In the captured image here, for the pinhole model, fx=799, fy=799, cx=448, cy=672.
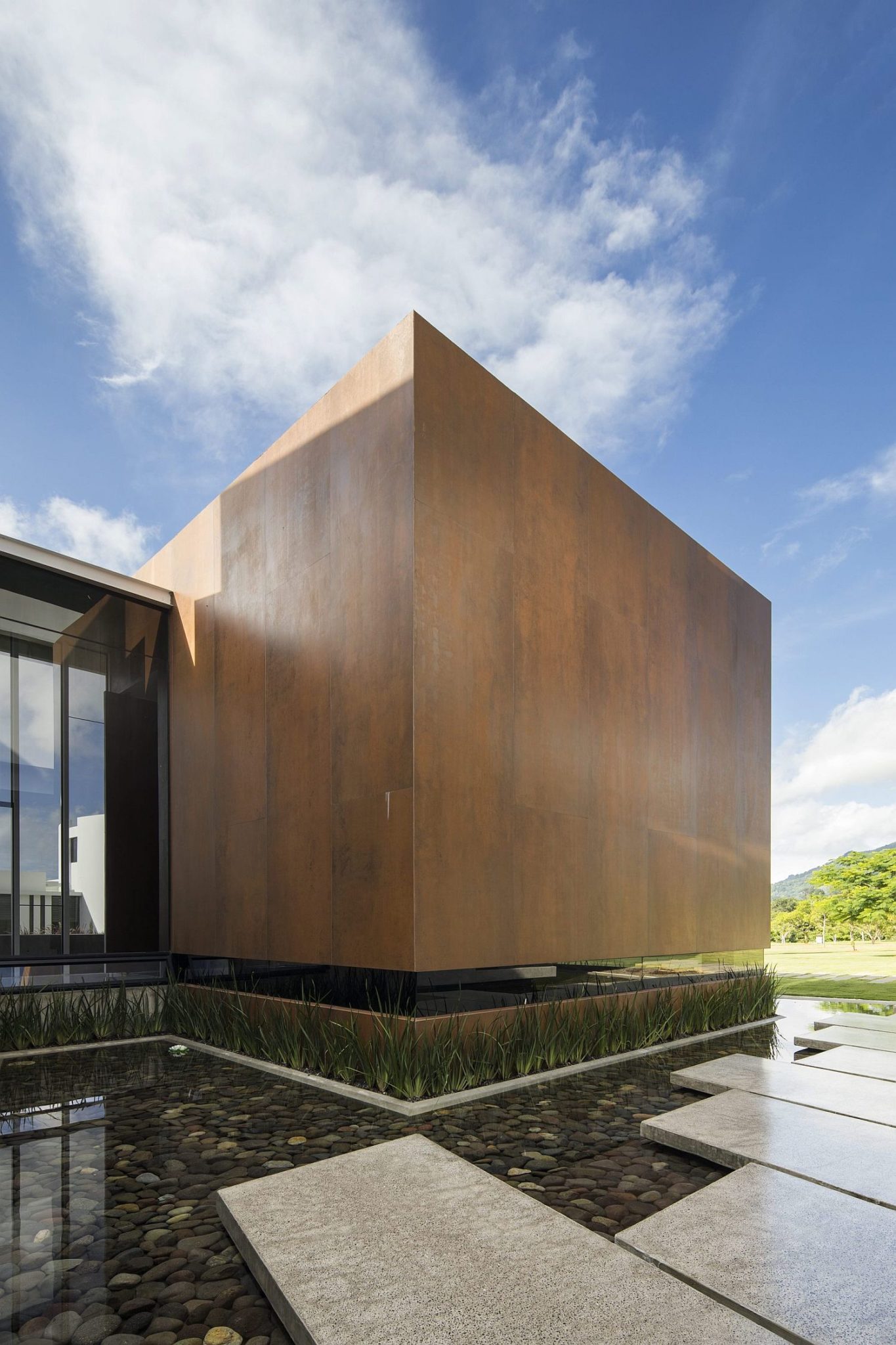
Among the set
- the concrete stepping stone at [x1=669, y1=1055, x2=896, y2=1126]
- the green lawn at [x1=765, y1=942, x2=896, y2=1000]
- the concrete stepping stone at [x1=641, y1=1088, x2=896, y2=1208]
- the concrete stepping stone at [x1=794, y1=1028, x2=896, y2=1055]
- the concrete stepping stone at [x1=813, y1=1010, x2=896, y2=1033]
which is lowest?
the green lawn at [x1=765, y1=942, x2=896, y2=1000]

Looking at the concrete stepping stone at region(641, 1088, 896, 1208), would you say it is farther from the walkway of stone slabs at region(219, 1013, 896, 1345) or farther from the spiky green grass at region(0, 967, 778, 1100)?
the spiky green grass at region(0, 967, 778, 1100)

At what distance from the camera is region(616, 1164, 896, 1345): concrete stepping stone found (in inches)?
73.9

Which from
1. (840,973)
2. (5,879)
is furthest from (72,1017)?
(840,973)

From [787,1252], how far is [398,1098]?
91.9 inches

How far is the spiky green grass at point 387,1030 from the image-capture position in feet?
14.3

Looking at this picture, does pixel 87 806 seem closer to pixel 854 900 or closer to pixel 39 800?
pixel 39 800

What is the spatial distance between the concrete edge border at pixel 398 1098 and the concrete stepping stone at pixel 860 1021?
2.64ft

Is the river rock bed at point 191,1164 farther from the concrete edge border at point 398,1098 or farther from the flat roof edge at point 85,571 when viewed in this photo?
the flat roof edge at point 85,571

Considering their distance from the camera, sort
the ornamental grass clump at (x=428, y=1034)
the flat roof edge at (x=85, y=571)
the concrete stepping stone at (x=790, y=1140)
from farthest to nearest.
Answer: the flat roof edge at (x=85, y=571)
the ornamental grass clump at (x=428, y=1034)
the concrete stepping stone at (x=790, y=1140)

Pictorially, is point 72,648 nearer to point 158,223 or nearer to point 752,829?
point 158,223

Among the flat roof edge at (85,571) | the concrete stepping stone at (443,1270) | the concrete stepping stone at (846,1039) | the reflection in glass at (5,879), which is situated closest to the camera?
the concrete stepping stone at (443,1270)

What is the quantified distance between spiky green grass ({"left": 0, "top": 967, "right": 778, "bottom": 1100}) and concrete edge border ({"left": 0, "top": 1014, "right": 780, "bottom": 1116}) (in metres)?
0.06

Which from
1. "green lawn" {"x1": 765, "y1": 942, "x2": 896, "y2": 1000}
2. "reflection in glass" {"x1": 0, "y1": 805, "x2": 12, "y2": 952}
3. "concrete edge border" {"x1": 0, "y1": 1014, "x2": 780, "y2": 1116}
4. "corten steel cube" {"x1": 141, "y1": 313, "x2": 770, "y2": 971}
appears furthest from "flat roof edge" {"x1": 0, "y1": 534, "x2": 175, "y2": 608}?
"green lawn" {"x1": 765, "y1": 942, "x2": 896, "y2": 1000}

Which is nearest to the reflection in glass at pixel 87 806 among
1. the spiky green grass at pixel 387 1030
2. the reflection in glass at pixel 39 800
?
the reflection in glass at pixel 39 800
